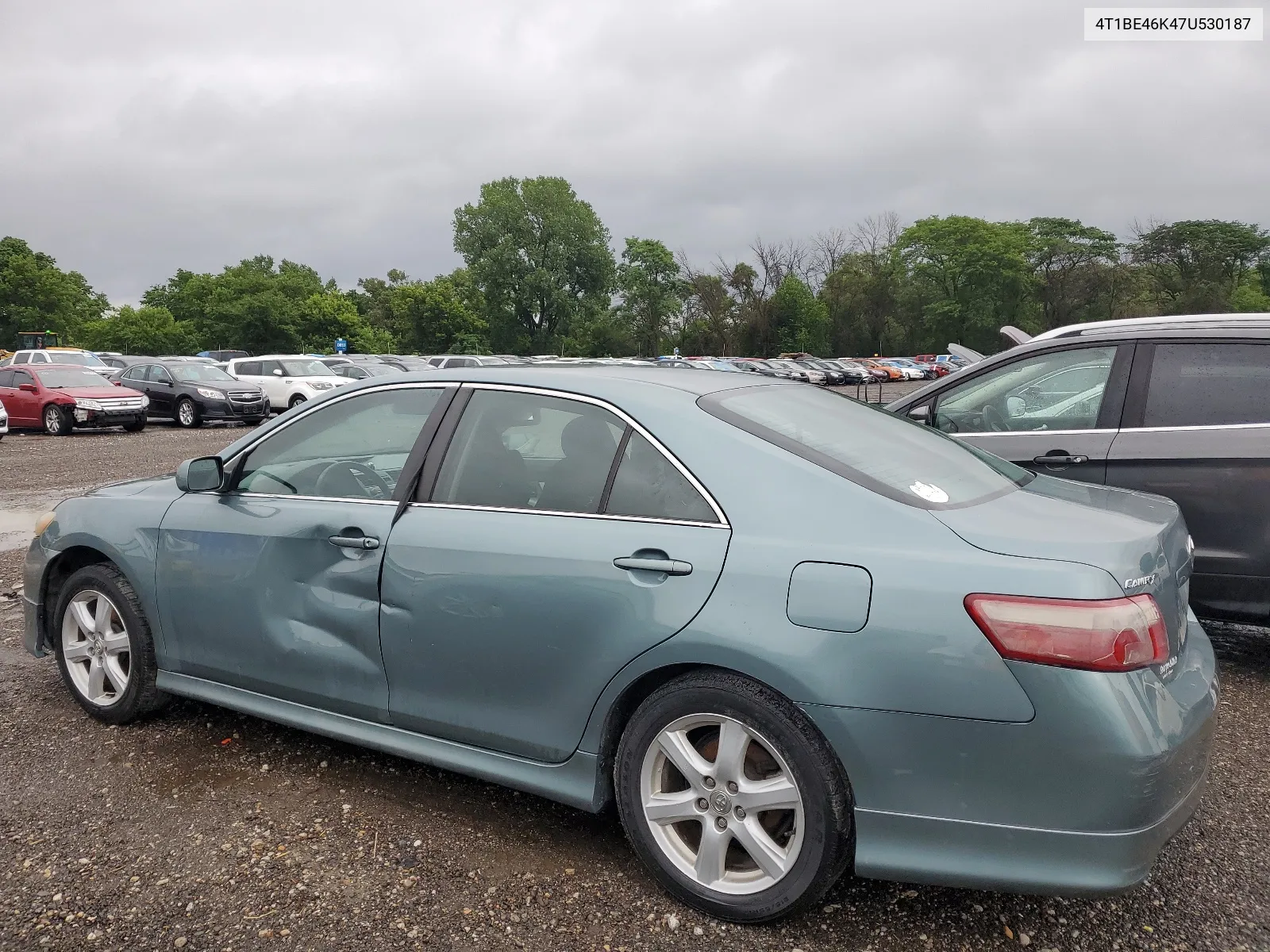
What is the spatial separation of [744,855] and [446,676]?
1049 mm

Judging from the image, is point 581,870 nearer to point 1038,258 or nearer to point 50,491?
point 50,491

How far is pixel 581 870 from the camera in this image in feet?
9.61

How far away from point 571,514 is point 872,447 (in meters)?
0.95

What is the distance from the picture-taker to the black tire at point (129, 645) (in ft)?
12.7

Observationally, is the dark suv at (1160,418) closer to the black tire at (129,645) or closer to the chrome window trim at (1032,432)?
the chrome window trim at (1032,432)

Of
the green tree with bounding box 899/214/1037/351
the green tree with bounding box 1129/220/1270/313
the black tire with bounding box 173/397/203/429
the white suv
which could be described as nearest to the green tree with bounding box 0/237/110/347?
the white suv

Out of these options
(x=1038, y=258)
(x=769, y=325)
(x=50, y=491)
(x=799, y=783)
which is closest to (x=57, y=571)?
(x=799, y=783)

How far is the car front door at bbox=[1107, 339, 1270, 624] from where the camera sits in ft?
14.3

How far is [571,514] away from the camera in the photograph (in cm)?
290

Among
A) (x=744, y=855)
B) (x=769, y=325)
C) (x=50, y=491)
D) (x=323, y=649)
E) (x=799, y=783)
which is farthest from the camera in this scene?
(x=769, y=325)

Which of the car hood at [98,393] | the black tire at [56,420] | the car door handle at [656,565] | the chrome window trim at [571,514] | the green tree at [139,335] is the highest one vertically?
the green tree at [139,335]

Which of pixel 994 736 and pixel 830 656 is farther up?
pixel 830 656

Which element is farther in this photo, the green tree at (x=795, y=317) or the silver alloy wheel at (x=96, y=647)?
the green tree at (x=795, y=317)

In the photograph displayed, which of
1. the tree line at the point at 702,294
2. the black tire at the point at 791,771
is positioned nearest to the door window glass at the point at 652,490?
the black tire at the point at 791,771
